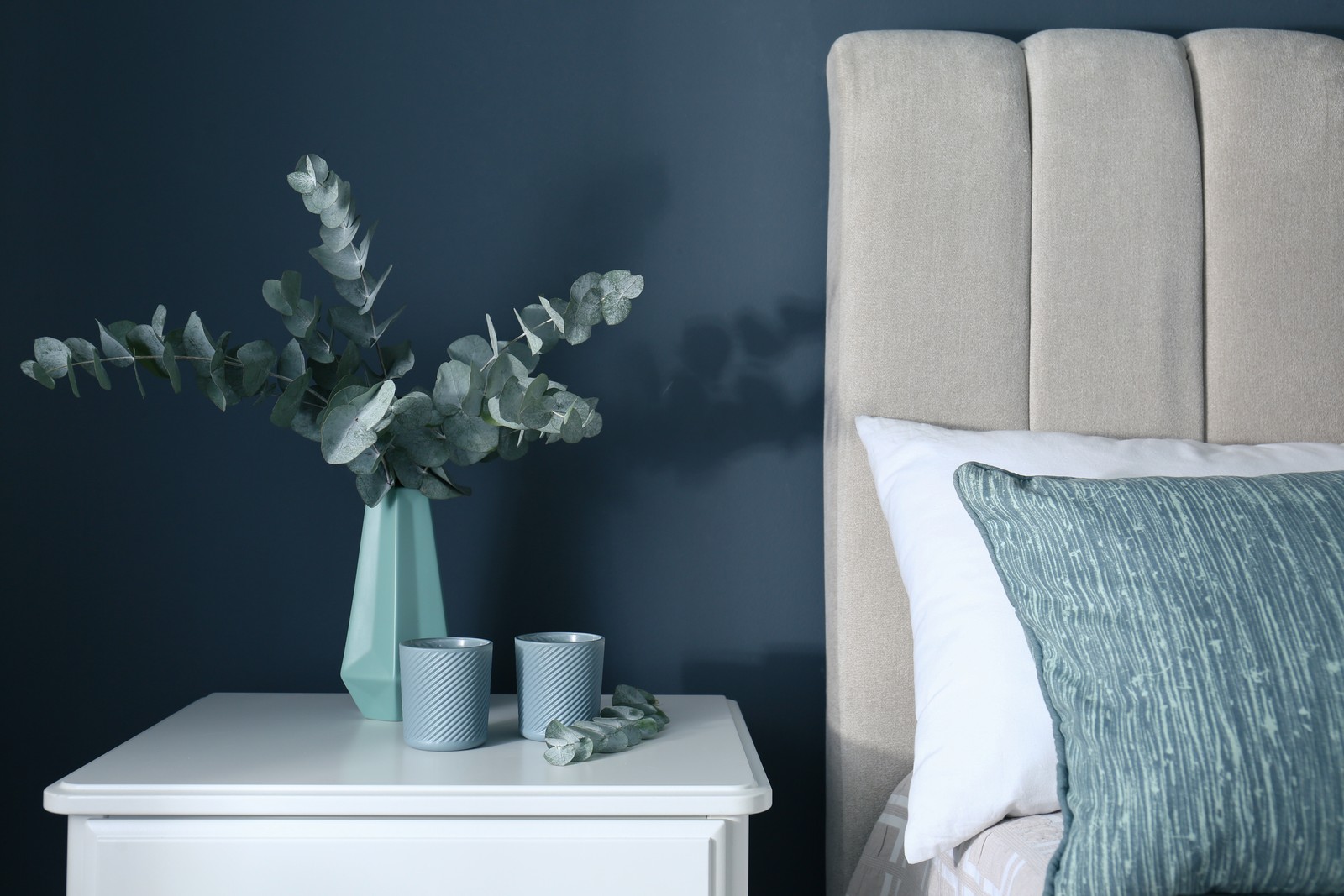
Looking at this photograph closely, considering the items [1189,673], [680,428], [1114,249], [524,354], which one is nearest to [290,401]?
[524,354]

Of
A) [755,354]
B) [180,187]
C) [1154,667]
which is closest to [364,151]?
[180,187]

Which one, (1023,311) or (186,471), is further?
(186,471)

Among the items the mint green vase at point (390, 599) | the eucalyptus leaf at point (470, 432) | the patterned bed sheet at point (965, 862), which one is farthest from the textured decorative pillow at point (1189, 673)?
the mint green vase at point (390, 599)

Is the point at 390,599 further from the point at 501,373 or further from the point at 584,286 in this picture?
the point at 584,286

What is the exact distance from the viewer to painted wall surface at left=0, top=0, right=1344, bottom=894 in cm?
141

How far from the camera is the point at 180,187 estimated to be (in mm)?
1416

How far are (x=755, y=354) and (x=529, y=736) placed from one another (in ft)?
2.01

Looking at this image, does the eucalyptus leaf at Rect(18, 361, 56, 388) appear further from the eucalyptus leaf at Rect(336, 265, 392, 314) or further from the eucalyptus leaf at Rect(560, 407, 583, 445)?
the eucalyptus leaf at Rect(560, 407, 583, 445)

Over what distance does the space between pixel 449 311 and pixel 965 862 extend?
0.95 m

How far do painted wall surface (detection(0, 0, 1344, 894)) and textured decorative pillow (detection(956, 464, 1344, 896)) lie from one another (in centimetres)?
61

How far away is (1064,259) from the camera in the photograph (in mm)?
1283

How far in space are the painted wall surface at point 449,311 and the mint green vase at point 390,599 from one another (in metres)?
0.25

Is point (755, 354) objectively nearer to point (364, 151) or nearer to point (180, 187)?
point (364, 151)

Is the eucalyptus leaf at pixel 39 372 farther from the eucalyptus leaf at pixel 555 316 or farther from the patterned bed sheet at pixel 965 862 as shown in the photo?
the patterned bed sheet at pixel 965 862
